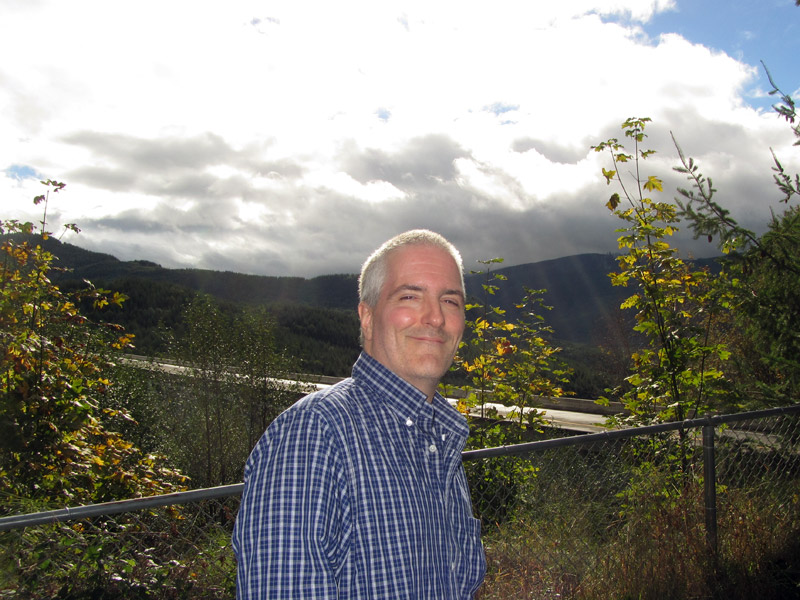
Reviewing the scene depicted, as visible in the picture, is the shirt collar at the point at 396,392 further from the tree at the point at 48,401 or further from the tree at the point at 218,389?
the tree at the point at 218,389

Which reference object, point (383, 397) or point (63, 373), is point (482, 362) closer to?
point (63, 373)

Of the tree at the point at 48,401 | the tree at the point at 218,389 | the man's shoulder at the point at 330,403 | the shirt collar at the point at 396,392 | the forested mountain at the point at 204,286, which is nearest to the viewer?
the man's shoulder at the point at 330,403

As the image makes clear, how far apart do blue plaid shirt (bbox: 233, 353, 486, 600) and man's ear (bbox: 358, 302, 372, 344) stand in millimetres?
190

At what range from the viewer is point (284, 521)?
A: 997 millimetres

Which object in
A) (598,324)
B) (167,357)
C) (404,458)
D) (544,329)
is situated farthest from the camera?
(598,324)

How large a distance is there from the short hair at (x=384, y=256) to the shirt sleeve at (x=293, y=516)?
18.3 inches

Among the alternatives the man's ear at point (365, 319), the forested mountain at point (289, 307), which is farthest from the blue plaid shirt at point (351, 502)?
the forested mountain at point (289, 307)

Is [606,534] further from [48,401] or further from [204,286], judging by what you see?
[204,286]

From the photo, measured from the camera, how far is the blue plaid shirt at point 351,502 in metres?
1.00

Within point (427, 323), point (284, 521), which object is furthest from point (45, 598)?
point (427, 323)

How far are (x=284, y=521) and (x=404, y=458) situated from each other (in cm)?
29

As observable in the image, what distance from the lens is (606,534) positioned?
11.3ft

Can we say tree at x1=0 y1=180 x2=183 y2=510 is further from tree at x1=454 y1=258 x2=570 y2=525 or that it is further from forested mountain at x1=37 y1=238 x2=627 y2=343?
forested mountain at x1=37 y1=238 x2=627 y2=343

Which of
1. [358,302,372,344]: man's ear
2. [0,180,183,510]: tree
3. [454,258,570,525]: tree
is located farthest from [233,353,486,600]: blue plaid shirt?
[454,258,570,525]: tree
